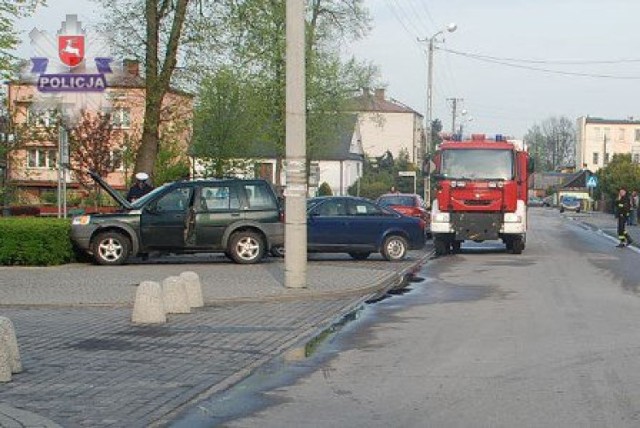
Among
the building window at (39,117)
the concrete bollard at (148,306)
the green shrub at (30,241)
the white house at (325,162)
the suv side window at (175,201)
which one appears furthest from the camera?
the white house at (325,162)

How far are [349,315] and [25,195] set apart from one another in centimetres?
3677

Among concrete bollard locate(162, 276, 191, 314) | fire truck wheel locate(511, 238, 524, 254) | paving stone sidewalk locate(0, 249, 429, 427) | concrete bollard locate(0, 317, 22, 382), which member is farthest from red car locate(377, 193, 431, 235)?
concrete bollard locate(0, 317, 22, 382)

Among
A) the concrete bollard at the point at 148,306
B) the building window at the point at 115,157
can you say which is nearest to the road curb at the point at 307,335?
the concrete bollard at the point at 148,306

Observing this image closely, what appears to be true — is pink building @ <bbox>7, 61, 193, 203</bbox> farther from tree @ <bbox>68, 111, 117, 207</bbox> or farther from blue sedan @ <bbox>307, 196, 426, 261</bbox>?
blue sedan @ <bbox>307, 196, 426, 261</bbox>

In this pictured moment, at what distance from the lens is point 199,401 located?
8.47 m

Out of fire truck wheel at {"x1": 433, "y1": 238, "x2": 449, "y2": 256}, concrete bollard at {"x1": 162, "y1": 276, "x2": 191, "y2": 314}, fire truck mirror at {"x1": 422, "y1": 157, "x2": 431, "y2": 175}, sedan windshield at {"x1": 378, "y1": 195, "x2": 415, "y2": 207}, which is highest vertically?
fire truck mirror at {"x1": 422, "y1": 157, "x2": 431, "y2": 175}

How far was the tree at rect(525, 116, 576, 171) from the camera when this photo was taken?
145500 millimetres

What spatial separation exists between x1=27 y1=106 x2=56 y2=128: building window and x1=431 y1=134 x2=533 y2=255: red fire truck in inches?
514

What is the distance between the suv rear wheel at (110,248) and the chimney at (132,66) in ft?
24.6

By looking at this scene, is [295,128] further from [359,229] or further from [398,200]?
[398,200]

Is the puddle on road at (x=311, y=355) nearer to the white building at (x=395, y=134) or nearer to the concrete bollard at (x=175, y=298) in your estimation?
the concrete bollard at (x=175, y=298)

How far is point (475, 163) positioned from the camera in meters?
27.7

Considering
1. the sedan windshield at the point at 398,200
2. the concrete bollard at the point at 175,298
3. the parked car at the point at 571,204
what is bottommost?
the parked car at the point at 571,204

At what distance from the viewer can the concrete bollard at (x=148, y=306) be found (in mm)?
13031
